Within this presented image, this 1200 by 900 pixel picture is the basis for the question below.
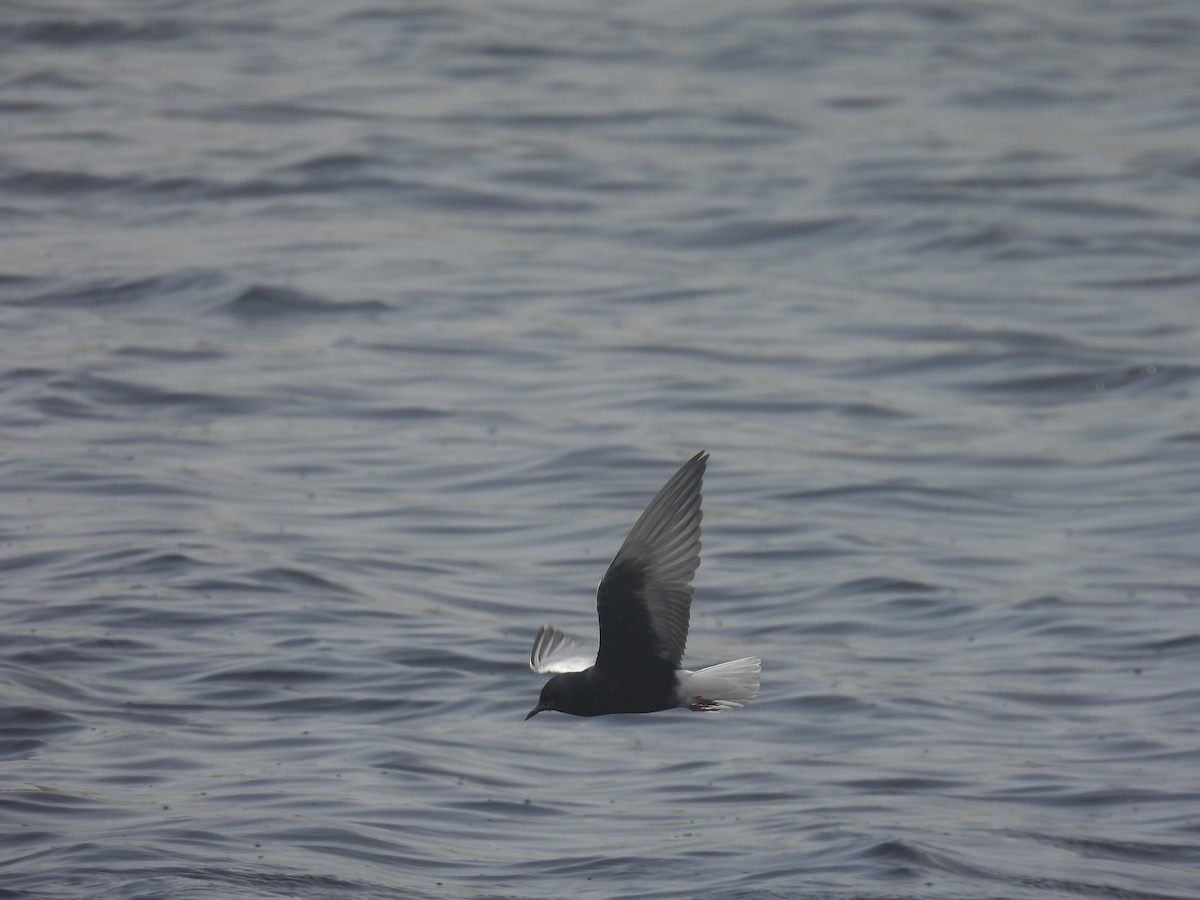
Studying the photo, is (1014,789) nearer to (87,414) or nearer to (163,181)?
(87,414)

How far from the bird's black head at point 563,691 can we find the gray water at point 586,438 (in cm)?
173

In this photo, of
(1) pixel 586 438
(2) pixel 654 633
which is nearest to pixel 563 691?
(2) pixel 654 633

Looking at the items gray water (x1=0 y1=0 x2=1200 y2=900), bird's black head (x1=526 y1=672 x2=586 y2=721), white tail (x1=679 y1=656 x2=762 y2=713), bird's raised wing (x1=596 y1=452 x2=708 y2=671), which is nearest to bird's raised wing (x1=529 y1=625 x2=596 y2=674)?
bird's black head (x1=526 y1=672 x2=586 y2=721)

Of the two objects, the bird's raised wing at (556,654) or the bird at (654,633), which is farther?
the bird's raised wing at (556,654)

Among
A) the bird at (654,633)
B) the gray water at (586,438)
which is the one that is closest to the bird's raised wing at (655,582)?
the bird at (654,633)

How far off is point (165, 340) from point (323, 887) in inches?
358

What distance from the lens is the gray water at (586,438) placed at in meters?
9.36

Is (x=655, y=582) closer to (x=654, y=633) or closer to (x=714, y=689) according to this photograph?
(x=654, y=633)

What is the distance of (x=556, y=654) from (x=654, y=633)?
115cm

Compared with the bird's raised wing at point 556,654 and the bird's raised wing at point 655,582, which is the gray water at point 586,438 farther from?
the bird's raised wing at point 655,582

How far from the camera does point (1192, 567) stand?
12586 mm

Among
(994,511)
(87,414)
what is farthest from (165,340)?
(994,511)

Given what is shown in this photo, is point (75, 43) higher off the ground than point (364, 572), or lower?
→ higher

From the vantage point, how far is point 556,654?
8086 millimetres
